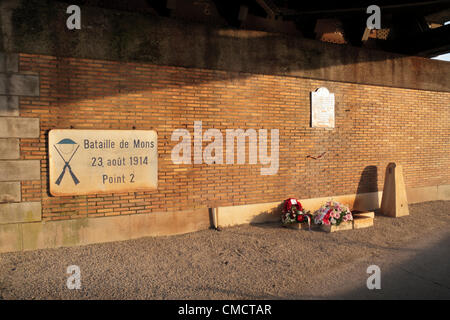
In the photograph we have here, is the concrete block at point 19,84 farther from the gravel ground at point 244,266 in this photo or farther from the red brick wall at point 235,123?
the gravel ground at point 244,266

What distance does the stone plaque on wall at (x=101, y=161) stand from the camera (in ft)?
18.3

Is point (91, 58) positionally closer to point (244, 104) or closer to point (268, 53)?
point (244, 104)

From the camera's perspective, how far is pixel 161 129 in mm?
6312

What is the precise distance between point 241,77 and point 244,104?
2.15ft

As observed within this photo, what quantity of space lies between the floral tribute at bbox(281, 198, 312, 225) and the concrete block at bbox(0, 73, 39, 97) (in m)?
5.90

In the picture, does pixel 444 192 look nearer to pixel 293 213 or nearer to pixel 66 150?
pixel 293 213

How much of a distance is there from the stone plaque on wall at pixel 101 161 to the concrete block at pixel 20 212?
43cm

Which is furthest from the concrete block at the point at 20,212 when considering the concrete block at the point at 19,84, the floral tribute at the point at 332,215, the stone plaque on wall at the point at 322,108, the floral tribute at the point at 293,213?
the stone plaque on wall at the point at 322,108

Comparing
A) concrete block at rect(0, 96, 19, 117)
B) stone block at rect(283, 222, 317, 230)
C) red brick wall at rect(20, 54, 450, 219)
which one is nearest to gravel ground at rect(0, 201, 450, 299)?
stone block at rect(283, 222, 317, 230)

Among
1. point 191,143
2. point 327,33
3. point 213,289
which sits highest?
point 327,33

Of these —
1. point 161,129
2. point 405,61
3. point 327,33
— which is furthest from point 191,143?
point 405,61

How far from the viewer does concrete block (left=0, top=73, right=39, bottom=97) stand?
5238 millimetres

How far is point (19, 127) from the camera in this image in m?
5.34

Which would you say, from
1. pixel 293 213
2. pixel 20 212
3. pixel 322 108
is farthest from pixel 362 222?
pixel 20 212
